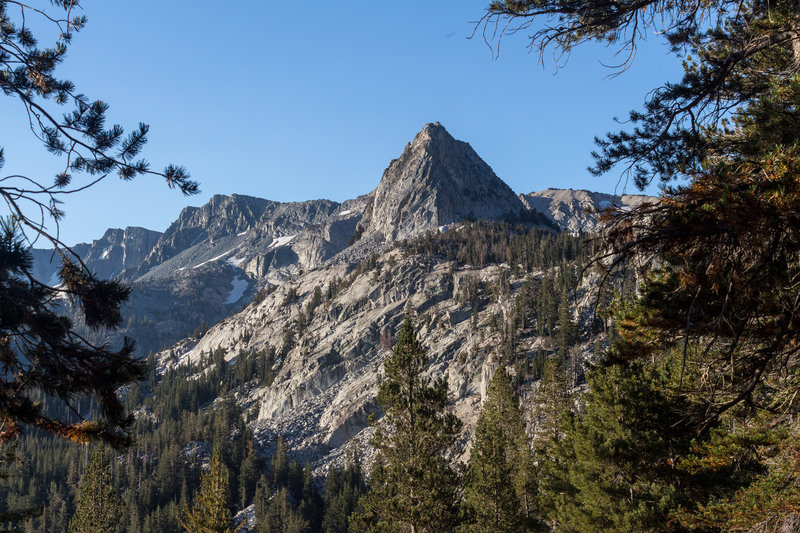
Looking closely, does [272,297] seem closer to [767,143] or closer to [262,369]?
[262,369]

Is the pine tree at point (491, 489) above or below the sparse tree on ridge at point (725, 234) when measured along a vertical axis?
below

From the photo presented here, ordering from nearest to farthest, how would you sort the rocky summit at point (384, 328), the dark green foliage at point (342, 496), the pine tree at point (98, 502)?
the pine tree at point (98, 502) → the dark green foliage at point (342, 496) → the rocky summit at point (384, 328)

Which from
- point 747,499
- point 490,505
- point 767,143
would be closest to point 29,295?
point 767,143

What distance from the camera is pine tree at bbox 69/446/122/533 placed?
26969 millimetres

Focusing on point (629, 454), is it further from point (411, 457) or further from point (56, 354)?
point (56, 354)

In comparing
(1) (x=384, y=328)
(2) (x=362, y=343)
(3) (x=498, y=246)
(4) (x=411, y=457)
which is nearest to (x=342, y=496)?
(4) (x=411, y=457)

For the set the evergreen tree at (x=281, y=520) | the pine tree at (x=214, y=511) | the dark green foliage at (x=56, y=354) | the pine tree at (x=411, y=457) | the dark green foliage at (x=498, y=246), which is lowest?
the evergreen tree at (x=281, y=520)

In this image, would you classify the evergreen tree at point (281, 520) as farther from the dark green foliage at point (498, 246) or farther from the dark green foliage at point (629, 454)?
the dark green foliage at point (498, 246)

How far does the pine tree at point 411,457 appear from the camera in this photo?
18.0 metres

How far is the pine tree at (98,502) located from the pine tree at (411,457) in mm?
16913

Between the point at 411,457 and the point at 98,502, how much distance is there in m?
19.5

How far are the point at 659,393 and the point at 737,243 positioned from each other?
36.7 feet

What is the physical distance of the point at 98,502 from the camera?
89.8ft

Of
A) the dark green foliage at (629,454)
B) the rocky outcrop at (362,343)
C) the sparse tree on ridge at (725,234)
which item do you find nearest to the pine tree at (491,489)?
the dark green foliage at (629,454)
